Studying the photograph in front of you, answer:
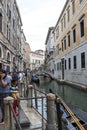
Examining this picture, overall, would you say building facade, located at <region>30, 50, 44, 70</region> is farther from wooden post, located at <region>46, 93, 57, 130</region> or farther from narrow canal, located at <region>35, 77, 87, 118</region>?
wooden post, located at <region>46, 93, 57, 130</region>

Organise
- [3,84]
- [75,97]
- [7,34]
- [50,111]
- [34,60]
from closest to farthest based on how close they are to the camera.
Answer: [50,111] → [3,84] → [75,97] → [7,34] → [34,60]

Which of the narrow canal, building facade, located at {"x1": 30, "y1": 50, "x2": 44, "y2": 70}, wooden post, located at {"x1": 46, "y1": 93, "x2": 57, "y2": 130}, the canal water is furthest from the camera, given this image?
building facade, located at {"x1": 30, "y1": 50, "x2": 44, "y2": 70}

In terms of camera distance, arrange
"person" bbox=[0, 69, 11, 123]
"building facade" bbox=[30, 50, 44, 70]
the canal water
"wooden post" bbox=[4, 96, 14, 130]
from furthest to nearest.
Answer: "building facade" bbox=[30, 50, 44, 70] < the canal water < "person" bbox=[0, 69, 11, 123] < "wooden post" bbox=[4, 96, 14, 130]

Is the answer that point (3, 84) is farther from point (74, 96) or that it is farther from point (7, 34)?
point (7, 34)

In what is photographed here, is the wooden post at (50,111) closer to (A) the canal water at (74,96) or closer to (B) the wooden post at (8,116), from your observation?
(B) the wooden post at (8,116)

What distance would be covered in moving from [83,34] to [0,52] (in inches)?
326

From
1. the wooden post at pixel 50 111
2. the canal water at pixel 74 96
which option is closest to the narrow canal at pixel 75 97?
the canal water at pixel 74 96

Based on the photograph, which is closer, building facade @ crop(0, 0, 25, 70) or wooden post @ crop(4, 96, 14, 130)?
wooden post @ crop(4, 96, 14, 130)

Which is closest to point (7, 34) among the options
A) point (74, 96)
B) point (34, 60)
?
point (74, 96)

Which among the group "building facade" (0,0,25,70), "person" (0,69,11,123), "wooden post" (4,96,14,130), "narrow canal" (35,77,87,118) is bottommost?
"narrow canal" (35,77,87,118)

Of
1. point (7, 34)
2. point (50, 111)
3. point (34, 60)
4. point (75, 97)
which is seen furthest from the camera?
point (34, 60)

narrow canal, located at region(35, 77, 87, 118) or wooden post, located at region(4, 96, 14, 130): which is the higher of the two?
wooden post, located at region(4, 96, 14, 130)

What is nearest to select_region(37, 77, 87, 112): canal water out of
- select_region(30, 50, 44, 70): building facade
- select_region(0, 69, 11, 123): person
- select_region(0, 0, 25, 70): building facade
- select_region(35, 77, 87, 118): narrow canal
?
select_region(35, 77, 87, 118): narrow canal

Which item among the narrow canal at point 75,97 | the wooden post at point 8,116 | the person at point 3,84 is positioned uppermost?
the person at point 3,84
